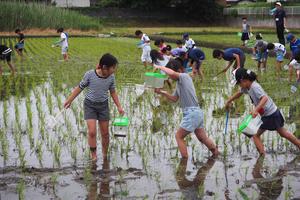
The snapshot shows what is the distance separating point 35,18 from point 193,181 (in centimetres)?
2966

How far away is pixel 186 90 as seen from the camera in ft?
21.2

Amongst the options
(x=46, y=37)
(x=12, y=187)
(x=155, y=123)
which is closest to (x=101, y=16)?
(x=46, y=37)

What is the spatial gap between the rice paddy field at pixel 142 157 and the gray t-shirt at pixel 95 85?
0.73 m

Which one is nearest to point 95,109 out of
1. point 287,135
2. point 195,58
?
point 287,135

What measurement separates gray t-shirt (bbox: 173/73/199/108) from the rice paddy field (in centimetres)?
66

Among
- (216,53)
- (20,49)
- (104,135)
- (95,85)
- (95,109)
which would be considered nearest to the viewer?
(95,85)

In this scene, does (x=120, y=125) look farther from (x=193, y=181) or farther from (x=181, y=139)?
(x=193, y=181)

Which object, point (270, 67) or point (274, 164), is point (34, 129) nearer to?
point (274, 164)

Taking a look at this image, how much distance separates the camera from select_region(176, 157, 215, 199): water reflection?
532cm

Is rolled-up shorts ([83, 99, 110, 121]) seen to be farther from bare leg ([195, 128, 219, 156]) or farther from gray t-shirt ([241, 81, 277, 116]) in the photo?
gray t-shirt ([241, 81, 277, 116])

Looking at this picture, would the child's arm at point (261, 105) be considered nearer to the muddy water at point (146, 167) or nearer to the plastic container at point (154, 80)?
the muddy water at point (146, 167)

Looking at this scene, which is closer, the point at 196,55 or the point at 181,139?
the point at 181,139

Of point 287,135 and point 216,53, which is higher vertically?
point 216,53

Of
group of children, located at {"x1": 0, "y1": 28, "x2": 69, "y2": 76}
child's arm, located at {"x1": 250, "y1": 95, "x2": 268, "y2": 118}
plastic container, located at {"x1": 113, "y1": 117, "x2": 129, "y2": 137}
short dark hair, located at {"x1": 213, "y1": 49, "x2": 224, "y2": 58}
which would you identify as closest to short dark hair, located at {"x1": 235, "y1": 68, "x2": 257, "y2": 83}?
A: child's arm, located at {"x1": 250, "y1": 95, "x2": 268, "y2": 118}
